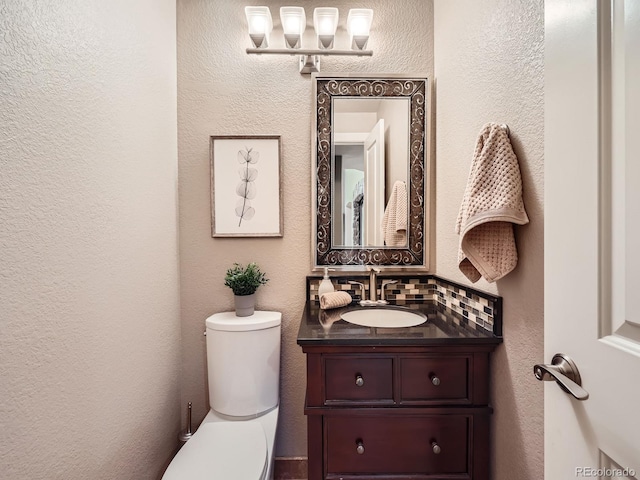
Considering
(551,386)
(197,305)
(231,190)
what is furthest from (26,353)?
(551,386)

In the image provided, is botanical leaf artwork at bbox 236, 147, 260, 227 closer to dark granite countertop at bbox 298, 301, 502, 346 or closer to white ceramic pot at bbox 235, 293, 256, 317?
white ceramic pot at bbox 235, 293, 256, 317

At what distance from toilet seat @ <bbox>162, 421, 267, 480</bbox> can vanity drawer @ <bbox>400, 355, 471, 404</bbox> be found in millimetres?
562

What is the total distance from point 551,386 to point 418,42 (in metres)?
1.67

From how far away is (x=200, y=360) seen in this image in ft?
5.44

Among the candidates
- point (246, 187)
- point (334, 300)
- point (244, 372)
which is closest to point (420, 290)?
point (334, 300)

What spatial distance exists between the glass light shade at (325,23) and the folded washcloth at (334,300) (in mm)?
1257

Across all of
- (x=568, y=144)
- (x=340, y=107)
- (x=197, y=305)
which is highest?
(x=340, y=107)

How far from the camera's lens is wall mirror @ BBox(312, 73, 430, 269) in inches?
62.7

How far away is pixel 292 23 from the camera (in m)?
1.53

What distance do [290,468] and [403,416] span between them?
89cm

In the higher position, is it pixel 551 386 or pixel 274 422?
pixel 551 386

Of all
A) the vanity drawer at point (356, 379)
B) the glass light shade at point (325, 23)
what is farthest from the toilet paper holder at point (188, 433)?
the glass light shade at point (325, 23)

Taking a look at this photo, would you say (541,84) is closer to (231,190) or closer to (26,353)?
(231,190)

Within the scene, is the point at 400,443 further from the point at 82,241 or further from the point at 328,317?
the point at 82,241
